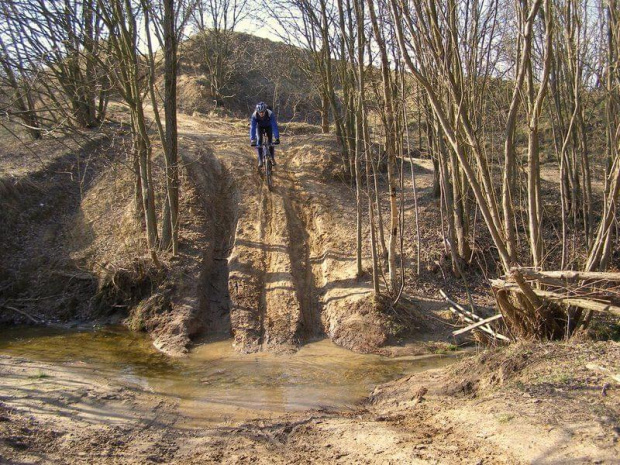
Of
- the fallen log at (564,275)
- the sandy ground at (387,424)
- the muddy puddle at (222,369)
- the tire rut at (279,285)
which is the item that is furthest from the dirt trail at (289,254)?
the fallen log at (564,275)

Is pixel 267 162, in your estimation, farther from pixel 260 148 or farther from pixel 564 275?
pixel 564 275

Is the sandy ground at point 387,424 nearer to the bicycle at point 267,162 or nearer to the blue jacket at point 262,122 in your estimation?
the blue jacket at point 262,122

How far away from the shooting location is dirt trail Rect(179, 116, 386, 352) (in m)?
10.1

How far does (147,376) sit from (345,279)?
15.7 feet

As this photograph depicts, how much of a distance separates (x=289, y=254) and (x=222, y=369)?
4051 mm

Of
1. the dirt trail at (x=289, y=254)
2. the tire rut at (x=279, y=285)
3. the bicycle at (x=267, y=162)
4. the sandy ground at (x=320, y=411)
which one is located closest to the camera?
the sandy ground at (x=320, y=411)

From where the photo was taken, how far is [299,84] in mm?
30219

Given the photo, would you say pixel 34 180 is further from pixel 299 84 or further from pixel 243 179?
pixel 299 84

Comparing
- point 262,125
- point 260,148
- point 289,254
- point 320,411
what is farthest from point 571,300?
point 260,148

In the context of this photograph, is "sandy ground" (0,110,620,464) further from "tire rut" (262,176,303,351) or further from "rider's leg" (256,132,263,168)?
"rider's leg" (256,132,263,168)

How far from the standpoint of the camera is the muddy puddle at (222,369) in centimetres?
687

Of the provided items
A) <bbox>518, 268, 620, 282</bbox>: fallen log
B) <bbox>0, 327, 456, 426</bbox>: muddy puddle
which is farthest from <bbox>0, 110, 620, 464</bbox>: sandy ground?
<bbox>518, 268, 620, 282</bbox>: fallen log

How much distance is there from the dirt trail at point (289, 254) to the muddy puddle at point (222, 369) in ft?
1.83

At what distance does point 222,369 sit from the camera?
27.5 ft
